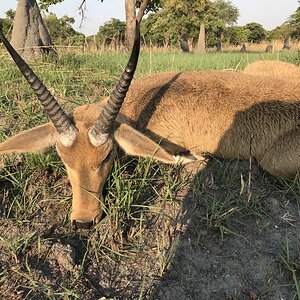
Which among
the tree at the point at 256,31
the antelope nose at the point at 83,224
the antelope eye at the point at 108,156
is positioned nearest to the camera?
the antelope nose at the point at 83,224

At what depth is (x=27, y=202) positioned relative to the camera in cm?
388

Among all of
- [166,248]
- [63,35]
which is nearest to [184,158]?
[166,248]

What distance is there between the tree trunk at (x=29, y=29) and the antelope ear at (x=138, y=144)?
→ 5481 millimetres

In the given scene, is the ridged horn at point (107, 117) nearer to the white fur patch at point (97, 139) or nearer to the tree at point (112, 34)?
the white fur patch at point (97, 139)

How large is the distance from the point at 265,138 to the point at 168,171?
1231 mm

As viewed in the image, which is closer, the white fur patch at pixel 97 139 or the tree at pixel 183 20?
the white fur patch at pixel 97 139

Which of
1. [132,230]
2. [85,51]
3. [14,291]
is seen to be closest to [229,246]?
[132,230]

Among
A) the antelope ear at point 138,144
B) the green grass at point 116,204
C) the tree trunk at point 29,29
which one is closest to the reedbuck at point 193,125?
the antelope ear at point 138,144

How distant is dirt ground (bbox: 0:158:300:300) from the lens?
3102 mm

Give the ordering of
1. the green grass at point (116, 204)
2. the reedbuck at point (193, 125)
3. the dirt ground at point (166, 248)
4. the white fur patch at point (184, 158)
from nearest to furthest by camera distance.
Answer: the dirt ground at point (166, 248) → the green grass at point (116, 204) → the reedbuck at point (193, 125) → the white fur patch at point (184, 158)

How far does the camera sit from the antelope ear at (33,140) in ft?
12.3

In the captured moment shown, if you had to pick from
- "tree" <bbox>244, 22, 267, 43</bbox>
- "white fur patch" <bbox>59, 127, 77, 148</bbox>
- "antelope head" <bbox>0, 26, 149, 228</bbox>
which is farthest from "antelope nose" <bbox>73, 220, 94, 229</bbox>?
"tree" <bbox>244, 22, 267, 43</bbox>

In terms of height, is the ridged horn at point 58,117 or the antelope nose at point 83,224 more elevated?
the ridged horn at point 58,117

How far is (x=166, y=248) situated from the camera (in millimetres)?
3492
